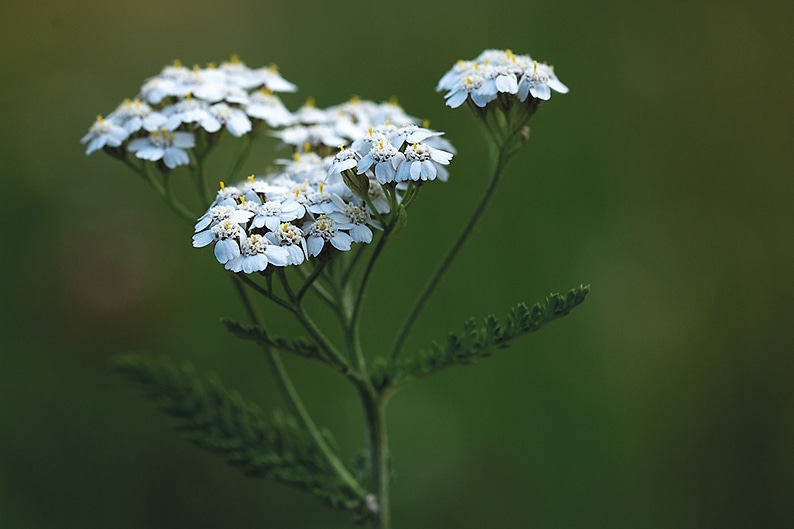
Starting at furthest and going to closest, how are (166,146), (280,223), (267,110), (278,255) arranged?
(267,110)
(166,146)
(280,223)
(278,255)

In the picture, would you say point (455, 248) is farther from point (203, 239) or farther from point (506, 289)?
point (506, 289)

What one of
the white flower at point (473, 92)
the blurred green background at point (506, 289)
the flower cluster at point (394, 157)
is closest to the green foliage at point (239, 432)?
the flower cluster at point (394, 157)

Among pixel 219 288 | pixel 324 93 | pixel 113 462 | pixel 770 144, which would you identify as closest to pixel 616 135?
pixel 770 144

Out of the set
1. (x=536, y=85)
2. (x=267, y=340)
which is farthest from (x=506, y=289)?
(x=267, y=340)

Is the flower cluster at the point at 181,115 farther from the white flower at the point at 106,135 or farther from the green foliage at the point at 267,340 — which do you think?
the green foliage at the point at 267,340

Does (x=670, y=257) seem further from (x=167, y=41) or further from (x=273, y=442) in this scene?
(x=167, y=41)

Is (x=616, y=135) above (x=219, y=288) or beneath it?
above
